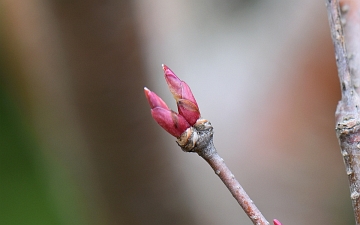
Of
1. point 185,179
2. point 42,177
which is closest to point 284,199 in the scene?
point 185,179

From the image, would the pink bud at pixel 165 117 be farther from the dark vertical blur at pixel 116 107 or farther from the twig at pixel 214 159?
the dark vertical blur at pixel 116 107

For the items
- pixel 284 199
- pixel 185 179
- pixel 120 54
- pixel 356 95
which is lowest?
pixel 284 199

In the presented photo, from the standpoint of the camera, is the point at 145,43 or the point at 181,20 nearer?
the point at 145,43

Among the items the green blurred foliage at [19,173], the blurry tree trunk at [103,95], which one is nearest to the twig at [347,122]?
the blurry tree trunk at [103,95]

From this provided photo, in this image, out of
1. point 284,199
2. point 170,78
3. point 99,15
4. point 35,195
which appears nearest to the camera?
point 170,78

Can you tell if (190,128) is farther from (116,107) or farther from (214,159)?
(116,107)

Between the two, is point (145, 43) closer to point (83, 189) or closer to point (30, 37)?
point (30, 37)
